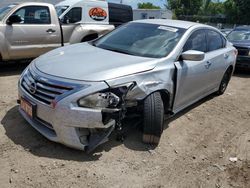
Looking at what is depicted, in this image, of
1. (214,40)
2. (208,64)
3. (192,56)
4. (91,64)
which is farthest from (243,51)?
(91,64)

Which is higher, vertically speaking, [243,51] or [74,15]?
[74,15]

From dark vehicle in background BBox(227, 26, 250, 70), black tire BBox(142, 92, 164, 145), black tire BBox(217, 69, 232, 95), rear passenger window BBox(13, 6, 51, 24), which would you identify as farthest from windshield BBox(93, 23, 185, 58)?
dark vehicle in background BBox(227, 26, 250, 70)

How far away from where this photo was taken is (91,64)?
3.86 m

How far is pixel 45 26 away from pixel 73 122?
4.64 m

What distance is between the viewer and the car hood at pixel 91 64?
11.8ft

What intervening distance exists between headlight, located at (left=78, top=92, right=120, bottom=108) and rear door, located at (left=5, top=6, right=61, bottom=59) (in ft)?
13.8

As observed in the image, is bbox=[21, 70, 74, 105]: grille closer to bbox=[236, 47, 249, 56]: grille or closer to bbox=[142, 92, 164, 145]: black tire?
bbox=[142, 92, 164, 145]: black tire

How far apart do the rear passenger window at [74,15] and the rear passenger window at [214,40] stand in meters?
4.10

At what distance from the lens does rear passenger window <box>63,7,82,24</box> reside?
8452 millimetres

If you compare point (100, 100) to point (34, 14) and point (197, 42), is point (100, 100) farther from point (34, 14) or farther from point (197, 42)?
point (34, 14)

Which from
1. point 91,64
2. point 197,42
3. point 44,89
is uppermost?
point 197,42

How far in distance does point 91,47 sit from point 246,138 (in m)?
2.78

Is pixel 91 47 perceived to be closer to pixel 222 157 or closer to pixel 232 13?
pixel 222 157

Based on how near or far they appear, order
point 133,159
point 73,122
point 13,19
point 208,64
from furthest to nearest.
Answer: point 13,19 < point 208,64 < point 133,159 < point 73,122
